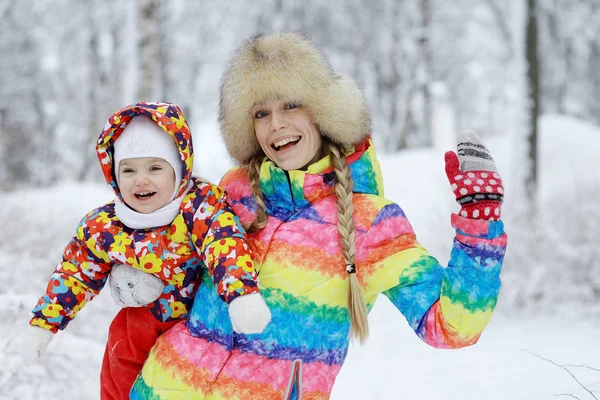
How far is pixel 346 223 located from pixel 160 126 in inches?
28.4

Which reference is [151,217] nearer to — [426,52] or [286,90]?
[286,90]

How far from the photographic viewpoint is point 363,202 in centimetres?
199

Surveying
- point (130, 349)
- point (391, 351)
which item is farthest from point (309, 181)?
point (391, 351)

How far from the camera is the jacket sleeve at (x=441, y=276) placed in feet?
5.56

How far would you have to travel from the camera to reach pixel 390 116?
19.8 meters

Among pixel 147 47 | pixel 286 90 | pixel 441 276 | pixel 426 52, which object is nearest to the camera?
pixel 441 276

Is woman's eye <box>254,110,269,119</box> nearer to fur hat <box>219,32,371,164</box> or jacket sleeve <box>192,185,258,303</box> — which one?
fur hat <box>219,32,371,164</box>

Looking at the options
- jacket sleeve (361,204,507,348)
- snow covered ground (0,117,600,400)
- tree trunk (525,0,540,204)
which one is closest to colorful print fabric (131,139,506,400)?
jacket sleeve (361,204,507,348)

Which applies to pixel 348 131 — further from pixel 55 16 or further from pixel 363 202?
pixel 55 16

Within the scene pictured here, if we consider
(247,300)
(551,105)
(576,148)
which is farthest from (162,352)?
(551,105)

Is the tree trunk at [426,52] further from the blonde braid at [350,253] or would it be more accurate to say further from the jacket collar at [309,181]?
the blonde braid at [350,253]

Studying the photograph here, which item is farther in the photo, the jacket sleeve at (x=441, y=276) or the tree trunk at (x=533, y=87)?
the tree trunk at (x=533, y=87)

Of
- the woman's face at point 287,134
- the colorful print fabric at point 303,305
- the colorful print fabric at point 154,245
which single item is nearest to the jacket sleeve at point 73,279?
the colorful print fabric at point 154,245

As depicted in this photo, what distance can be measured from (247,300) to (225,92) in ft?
2.87
